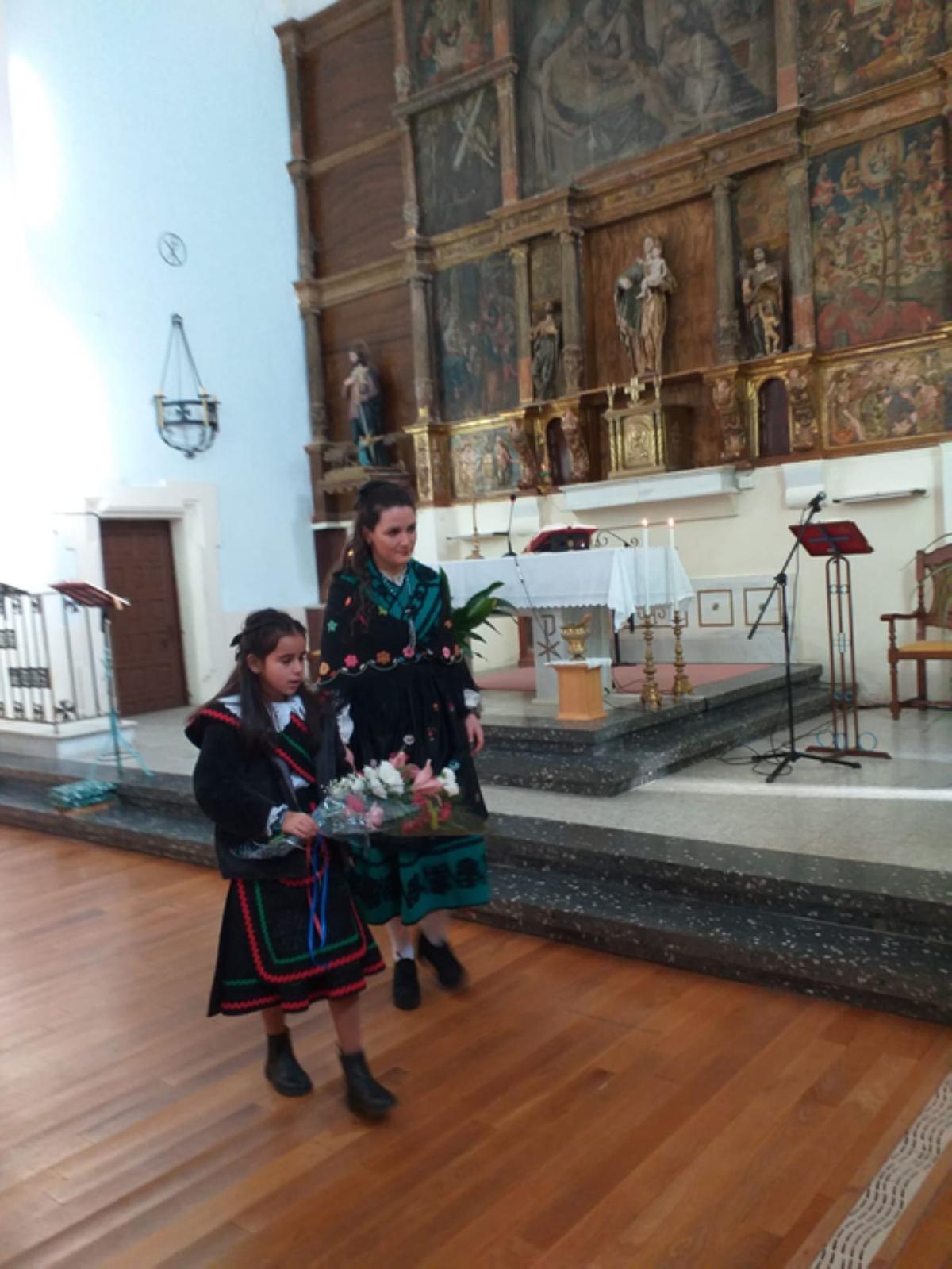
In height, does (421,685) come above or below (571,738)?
above

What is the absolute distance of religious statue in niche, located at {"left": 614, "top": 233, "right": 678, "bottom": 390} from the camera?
29.3ft

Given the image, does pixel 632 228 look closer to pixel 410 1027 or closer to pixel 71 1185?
pixel 410 1027

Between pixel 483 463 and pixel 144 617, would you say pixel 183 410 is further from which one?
pixel 483 463

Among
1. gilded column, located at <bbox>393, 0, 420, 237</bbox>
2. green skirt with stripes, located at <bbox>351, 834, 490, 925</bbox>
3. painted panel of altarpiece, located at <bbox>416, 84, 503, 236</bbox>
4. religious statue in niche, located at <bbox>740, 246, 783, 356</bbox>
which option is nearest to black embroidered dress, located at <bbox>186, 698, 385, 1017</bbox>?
green skirt with stripes, located at <bbox>351, 834, 490, 925</bbox>

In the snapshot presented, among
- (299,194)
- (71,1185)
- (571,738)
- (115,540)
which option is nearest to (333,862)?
(71,1185)

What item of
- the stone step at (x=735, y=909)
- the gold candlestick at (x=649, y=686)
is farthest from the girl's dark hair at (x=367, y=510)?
the gold candlestick at (x=649, y=686)

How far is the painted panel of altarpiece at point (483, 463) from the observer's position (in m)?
10.3

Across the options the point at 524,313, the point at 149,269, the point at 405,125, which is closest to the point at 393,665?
the point at 524,313

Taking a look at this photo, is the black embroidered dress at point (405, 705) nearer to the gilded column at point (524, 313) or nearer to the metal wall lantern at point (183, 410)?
the gilded column at point (524, 313)

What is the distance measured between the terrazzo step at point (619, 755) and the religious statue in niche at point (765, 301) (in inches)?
144

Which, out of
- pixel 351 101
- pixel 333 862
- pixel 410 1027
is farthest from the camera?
pixel 351 101

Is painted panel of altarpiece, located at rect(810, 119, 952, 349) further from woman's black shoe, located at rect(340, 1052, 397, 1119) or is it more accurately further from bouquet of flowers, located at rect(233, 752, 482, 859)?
woman's black shoe, located at rect(340, 1052, 397, 1119)

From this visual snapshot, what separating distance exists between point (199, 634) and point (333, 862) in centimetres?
801

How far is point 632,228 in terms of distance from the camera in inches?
367
